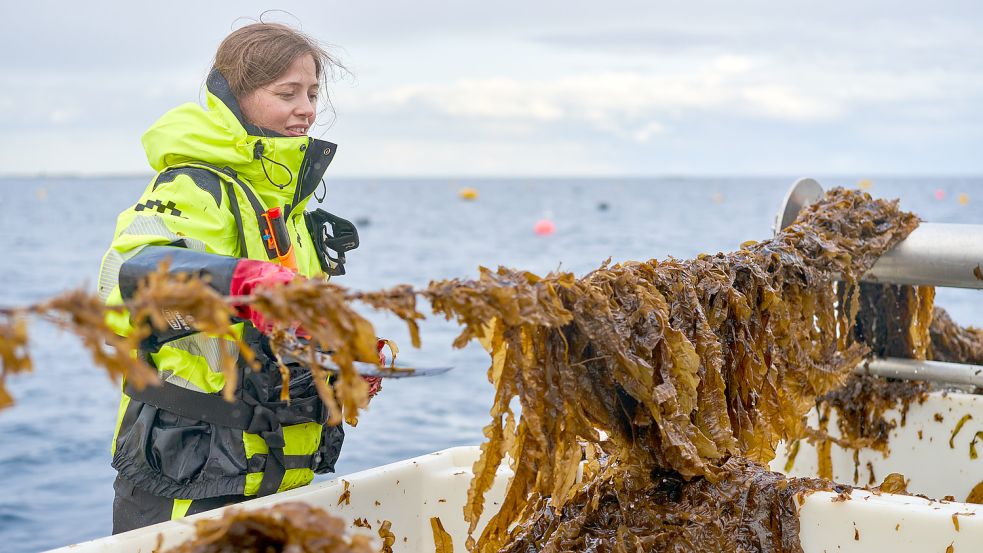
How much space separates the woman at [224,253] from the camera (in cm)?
249

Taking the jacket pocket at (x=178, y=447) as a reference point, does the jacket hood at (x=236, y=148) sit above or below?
above

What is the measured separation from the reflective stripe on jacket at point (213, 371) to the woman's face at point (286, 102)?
0.06 m

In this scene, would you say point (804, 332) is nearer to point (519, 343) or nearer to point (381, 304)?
point (519, 343)

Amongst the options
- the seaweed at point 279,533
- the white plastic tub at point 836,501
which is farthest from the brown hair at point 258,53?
the seaweed at point 279,533

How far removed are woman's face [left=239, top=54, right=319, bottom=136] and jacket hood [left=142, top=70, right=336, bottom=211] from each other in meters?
0.03

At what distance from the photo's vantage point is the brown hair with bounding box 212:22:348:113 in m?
2.75

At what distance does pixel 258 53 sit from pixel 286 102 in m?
0.16

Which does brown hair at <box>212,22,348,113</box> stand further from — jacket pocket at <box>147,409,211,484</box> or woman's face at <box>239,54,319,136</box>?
jacket pocket at <box>147,409,211,484</box>

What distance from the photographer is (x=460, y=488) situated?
3.19m

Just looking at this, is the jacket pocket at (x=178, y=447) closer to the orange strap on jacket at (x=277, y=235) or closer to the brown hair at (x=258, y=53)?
the orange strap on jacket at (x=277, y=235)

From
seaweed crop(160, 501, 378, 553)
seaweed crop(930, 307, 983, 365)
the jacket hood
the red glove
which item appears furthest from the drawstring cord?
seaweed crop(930, 307, 983, 365)

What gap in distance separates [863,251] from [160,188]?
8.78ft

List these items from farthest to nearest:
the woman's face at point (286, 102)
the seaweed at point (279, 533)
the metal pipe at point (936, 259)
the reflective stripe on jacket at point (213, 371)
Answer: the metal pipe at point (936, 259) < the woman's face at point (286, 102) < the reflective stripe on jacket at point (213, 371) < the seaweed at point (279, 533)

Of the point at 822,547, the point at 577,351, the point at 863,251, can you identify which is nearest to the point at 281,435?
the point at 577,351
